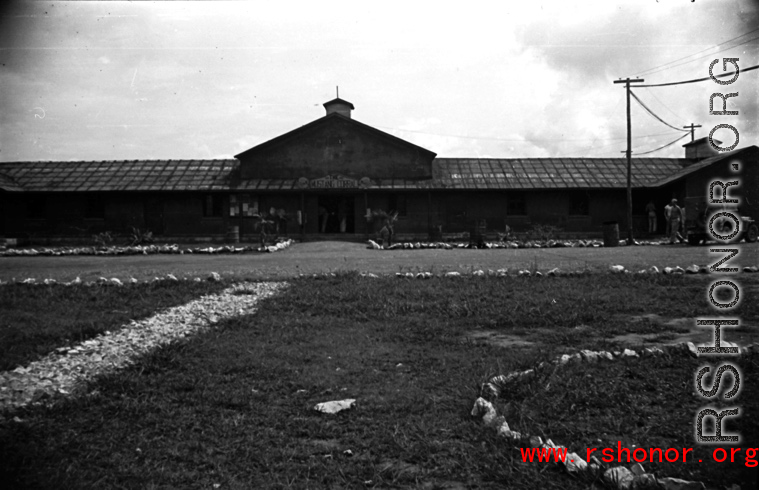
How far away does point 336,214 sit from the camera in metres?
32.1

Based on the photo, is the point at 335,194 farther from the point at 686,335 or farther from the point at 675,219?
the point at 686,335

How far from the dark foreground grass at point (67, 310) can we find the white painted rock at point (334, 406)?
3226 mm

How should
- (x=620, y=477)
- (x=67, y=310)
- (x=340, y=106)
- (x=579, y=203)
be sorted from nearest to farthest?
(x=620, y=477), (x=67, y=310), (x=579, y=203), (x=340, y=106)

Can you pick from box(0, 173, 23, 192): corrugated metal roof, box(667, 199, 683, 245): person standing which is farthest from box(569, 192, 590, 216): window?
box(0, 173, 23, 192): corrugated metal roof

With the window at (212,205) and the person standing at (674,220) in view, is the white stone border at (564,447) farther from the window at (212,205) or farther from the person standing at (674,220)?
the window at (212,205)

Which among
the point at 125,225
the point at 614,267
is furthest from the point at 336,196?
the point at 614,267

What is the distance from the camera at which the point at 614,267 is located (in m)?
12.3

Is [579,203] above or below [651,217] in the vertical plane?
above

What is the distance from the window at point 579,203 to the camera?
31.2 meters

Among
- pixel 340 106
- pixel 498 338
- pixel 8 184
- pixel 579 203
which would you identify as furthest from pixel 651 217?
pixel 8 184

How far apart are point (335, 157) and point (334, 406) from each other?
27.5m

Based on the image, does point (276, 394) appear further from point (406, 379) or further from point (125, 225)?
point (125, 225)

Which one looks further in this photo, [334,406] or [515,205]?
[515,205]

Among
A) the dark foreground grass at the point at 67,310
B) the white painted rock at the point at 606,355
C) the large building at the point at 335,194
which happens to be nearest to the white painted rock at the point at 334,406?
the white painted rock at the point at 606,355
